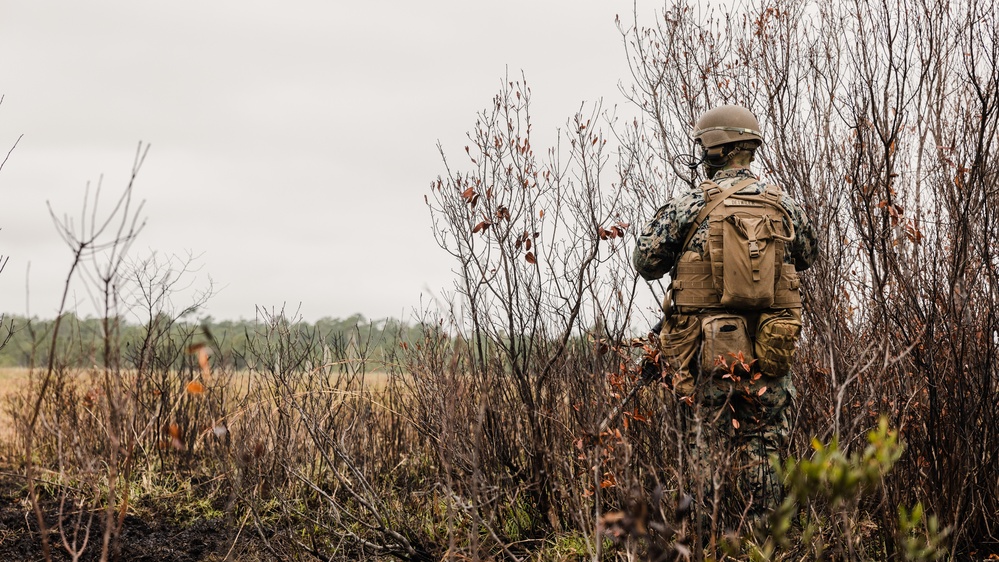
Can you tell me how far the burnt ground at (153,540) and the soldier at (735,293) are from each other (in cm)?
246

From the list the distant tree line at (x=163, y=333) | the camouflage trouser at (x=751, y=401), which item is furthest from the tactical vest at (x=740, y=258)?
the distant tree line at (x=163, y=333)

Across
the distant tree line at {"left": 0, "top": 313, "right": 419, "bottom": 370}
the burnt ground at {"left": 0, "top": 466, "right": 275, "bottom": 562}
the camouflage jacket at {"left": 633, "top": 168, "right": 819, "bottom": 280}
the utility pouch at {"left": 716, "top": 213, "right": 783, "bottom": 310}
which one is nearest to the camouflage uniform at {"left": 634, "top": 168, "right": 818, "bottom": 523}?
the camouflage jacket at {"left": 633, "top": 168, "right": 819, "bottom": 280}

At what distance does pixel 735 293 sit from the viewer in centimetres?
359

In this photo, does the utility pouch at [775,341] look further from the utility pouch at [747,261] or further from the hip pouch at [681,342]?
the hip pouch at [681,342]

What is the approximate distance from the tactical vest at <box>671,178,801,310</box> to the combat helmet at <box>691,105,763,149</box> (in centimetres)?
21

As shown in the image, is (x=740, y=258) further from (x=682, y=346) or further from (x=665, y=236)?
(x=682, y=346)

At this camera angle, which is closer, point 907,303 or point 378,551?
point 907,303

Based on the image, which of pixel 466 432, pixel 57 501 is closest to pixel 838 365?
pixel 466 432

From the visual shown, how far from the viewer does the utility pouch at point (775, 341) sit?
3.63 metres

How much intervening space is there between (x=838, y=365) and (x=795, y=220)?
2.22ft

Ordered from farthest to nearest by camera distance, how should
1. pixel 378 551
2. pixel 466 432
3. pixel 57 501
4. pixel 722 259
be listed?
pixel 57 501
pixel 378 551
pixel 466 432
pixel 722 259

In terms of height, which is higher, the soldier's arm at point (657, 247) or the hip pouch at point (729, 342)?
the soldier's arm at point (657, 247)

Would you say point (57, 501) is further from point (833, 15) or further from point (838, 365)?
point (833, 15)

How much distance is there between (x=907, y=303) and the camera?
3717 mm
